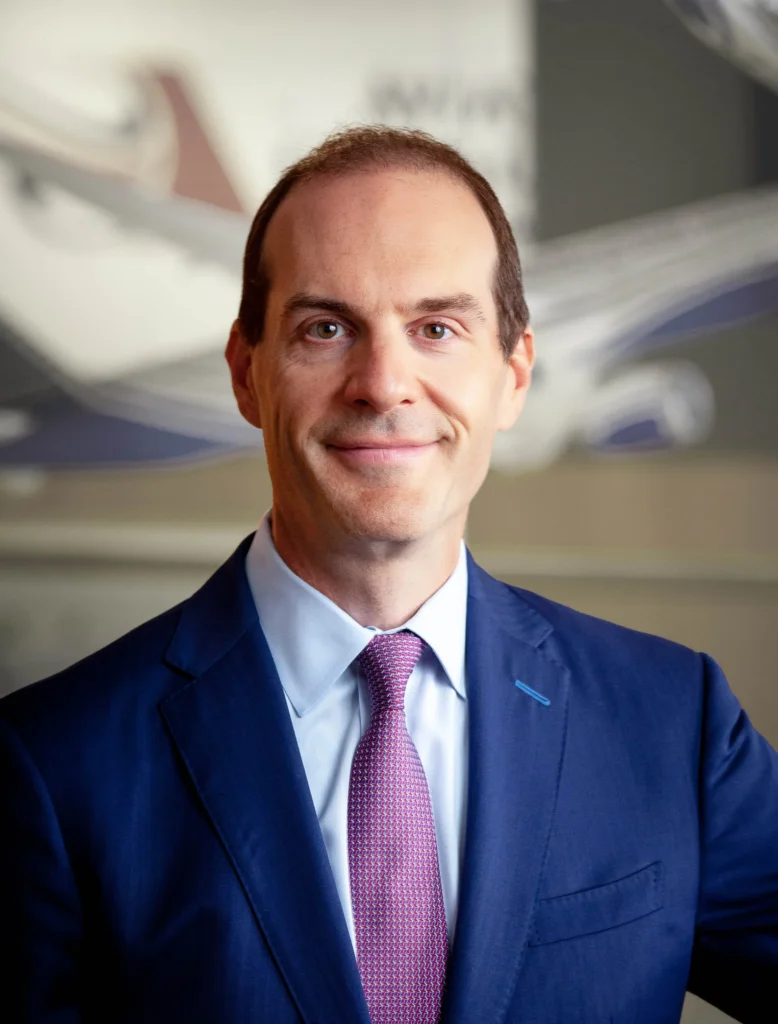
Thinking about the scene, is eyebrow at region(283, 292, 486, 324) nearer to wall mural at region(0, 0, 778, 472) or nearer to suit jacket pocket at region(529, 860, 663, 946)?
suit jacket pocket at region(529, 860, 663, 946)

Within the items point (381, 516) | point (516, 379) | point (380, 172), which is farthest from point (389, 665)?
point (380, 172)

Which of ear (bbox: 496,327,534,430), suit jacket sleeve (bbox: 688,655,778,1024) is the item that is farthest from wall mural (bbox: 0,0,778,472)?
suit jacket sleeve (bbox: 688,655,778,1024)

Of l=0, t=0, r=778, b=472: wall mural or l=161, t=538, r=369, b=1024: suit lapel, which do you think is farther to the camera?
l=0, t=0, r=778, b=472: wall mural

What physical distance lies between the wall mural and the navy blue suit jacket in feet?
3.89

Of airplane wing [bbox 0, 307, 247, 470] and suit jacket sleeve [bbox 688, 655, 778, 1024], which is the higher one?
airplane wing [bbox 0, 307, 247, 470]

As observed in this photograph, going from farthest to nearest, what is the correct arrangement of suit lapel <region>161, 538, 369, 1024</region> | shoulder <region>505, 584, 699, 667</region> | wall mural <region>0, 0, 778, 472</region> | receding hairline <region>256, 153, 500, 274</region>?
1. wall mural <region>0, 0, 778, 472</region>
2. shoulder <region>505, 584, 699, 667</region>
3. receding hairline <region>256, 153, 500, 274</region>
4. suit lapel <region>161, 538, 369, 1024</region>

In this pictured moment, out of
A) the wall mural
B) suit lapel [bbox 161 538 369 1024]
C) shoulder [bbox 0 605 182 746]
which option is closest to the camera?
suit lapel [bbox 161 538 369 1024]

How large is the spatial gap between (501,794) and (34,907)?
0.55 metres

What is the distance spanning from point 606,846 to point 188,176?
181 cm

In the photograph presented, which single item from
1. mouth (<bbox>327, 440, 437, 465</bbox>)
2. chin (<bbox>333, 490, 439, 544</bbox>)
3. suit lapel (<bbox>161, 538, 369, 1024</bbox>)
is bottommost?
suit lapel (<bbox>161, 538, 369, 1024</bbox>)

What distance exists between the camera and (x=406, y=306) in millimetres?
1404

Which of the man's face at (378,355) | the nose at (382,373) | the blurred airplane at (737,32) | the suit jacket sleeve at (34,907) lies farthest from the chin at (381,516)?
the blurred airplane at (737,32)

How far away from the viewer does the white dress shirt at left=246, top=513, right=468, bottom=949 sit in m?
1.39

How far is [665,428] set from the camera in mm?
2641
